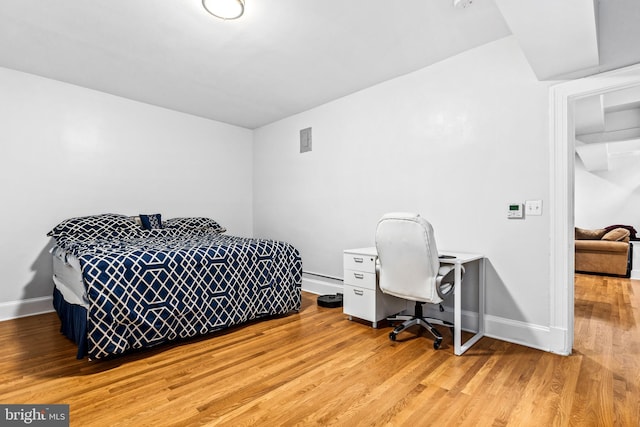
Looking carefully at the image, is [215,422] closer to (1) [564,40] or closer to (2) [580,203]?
(1) [564,40]

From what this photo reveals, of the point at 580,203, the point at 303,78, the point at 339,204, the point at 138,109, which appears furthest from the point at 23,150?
the point at 580,203

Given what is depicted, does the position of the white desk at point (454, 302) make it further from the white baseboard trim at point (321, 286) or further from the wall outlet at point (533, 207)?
the white baseboard trim at point (321, 286)

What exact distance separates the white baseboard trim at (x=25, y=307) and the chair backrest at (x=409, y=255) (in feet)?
11.6

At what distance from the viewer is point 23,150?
329cm

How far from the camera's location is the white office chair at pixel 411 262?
91.0 inches

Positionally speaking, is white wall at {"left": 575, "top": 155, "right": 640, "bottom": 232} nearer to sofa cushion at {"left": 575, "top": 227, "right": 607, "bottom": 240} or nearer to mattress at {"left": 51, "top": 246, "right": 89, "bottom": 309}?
sofa cushion at {"left": 575, "top": 227, "right": 607, "bottom": 240}

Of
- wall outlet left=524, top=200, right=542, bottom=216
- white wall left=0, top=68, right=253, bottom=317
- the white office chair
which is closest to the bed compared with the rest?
white wall left=0, top=68, right=253, bottom=317

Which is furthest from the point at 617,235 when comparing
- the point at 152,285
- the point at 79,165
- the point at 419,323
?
the point at 79,165

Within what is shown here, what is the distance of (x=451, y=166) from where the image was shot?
116 inches

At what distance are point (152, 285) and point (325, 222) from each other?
2229 mm

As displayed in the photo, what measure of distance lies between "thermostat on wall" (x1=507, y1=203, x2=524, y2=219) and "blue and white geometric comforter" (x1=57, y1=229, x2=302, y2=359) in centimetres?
201

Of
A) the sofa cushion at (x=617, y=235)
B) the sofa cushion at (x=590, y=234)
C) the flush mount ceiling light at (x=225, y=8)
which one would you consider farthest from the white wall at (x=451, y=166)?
the sofa cushion at (x=590, y=234)

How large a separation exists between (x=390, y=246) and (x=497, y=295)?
→ 41.4 inches

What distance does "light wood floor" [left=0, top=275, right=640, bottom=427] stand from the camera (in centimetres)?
162
